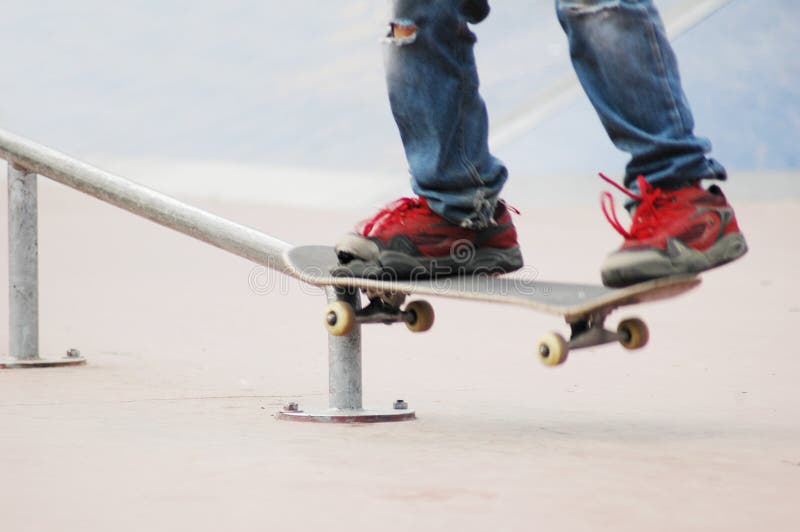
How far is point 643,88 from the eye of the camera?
1804 millimetres

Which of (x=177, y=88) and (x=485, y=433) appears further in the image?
(x=177, y=88)

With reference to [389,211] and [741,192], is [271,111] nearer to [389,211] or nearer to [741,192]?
[741,192]

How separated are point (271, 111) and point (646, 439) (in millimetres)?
10534

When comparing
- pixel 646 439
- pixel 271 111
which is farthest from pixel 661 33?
pixel 271 111

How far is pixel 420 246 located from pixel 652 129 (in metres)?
0.44

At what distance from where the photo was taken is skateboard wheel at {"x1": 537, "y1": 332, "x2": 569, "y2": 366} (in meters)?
1.78

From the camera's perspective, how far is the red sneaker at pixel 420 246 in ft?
6.71

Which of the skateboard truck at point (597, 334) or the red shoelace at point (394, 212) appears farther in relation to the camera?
the red shoelace at point (394, 212)

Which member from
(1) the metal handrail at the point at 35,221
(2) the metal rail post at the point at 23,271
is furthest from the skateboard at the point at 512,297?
(2) the metal rail post at the point at 23,271

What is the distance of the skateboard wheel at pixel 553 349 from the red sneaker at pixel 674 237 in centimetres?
10

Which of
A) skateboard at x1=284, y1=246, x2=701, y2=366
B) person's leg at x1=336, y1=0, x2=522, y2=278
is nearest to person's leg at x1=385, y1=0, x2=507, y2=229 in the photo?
person's leg at x1=336, y1=0, x2=522, y2=278

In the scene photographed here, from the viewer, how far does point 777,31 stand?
10.3 meters

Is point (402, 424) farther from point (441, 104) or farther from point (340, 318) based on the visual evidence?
point (441, 104)

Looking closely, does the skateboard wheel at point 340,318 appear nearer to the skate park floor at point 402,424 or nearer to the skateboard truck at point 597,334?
the skate park floor at point 402,424
